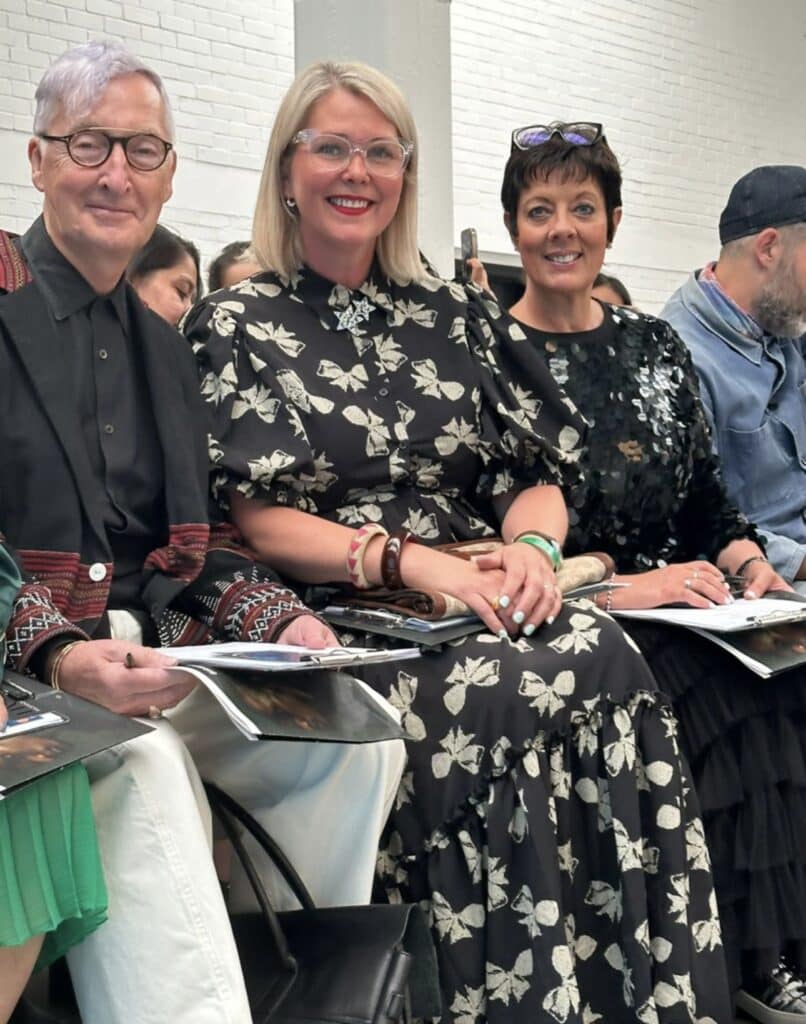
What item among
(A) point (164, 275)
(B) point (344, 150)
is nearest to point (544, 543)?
(B) point (344, 150)

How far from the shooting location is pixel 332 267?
7.23 ft

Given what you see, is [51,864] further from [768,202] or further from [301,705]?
[768,202]

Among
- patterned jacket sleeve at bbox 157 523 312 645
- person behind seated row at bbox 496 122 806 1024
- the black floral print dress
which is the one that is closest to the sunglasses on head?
person behind seated row at bbox 496 122 806 1024

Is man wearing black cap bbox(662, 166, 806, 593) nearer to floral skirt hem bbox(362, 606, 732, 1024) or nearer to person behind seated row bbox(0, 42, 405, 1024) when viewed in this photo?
floral skirt hem bbox(362, 606, 732, 1024)

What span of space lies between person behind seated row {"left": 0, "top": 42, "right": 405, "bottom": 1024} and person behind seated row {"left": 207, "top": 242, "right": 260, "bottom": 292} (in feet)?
4.48

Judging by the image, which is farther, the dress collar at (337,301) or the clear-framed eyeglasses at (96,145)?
the dress collar at (337,301)

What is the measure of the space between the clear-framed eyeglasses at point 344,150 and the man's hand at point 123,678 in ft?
3.37

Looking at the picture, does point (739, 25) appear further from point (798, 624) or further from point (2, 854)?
point (2, 854)

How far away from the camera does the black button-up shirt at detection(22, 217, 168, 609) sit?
1.80 m

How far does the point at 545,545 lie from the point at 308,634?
50cm

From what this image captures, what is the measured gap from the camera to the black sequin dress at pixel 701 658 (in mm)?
2084

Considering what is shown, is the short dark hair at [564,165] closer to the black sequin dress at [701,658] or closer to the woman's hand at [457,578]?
the black sequin dress at [701,658]

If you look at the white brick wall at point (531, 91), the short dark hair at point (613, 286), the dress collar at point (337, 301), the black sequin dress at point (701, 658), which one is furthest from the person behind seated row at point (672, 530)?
the white brick wall at point (531, 91)

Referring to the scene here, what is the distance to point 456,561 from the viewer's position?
1.94m
